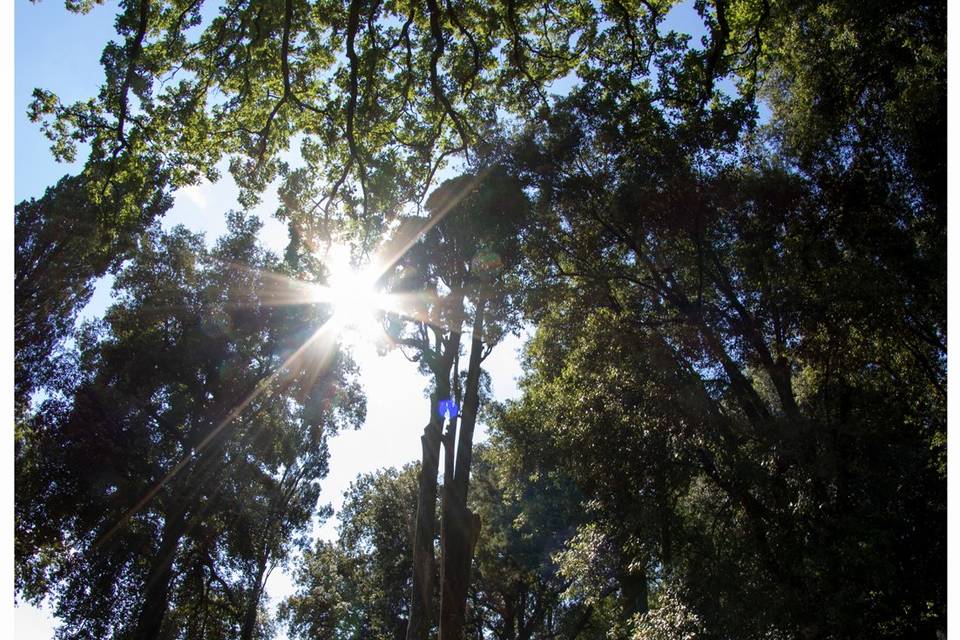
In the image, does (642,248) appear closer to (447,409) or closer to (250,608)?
(447,409)

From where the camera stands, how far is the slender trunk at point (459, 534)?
10.6 m

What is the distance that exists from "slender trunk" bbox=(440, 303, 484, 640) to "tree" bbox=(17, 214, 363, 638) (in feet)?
37.2

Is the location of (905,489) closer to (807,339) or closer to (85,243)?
(807,339)

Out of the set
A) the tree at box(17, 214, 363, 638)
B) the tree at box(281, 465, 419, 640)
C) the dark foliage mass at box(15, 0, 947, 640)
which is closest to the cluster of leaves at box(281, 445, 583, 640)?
the tree at box(281, 465, 419, 640)

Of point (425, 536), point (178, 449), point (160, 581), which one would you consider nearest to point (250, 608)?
point (160, 581)

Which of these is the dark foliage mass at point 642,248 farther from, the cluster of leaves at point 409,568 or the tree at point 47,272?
the cluster of leaves at point 409,568

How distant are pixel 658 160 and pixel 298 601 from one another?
2797cm

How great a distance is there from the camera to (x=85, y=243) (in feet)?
53.0

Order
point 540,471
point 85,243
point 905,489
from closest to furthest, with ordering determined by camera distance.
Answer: point 905,489
point 540,471
point 85,243

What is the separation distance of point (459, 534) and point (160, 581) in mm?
12287

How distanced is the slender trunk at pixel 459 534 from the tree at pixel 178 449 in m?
11.3

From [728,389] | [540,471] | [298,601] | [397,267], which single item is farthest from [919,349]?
[298,601]

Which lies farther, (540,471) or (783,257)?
(540,471)

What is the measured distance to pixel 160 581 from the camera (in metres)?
18.4
